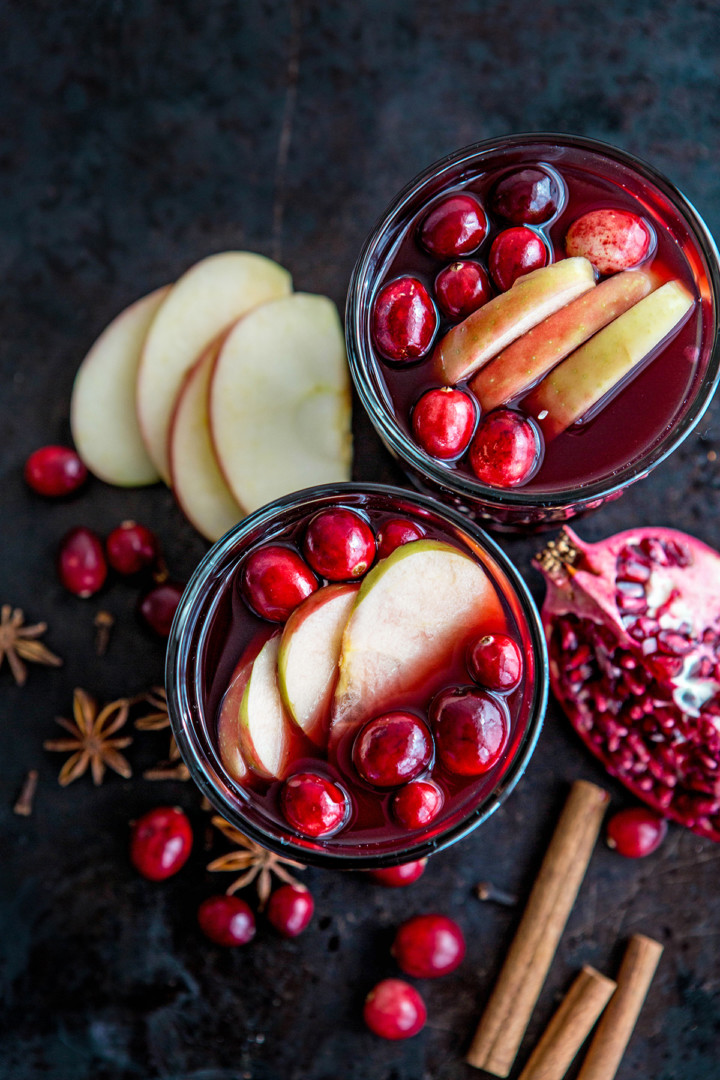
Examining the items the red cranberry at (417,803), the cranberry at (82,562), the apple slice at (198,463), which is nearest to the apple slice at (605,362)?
the red cranberry at (417,803)

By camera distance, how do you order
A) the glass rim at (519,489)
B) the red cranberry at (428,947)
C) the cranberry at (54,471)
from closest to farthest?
the glass rim at (519,489) < the red cranberry at (428,947) < the cranberry at (54,471)

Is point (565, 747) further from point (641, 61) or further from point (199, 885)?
point (641, 61)

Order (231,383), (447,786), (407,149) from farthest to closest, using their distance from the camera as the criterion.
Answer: (407,149) < (231,383) < (447,786)

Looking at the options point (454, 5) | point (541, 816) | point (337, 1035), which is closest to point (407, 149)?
point (454, 5)

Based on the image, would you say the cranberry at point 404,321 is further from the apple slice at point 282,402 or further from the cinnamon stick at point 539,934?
the cinnamon stick at point 539,934

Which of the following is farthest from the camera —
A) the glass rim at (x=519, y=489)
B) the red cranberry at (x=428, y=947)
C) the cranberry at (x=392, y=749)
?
the red cranberry at (x=428, y=947)

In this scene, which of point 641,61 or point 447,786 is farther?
point 641,61

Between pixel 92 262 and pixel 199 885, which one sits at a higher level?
pixel 92 262
